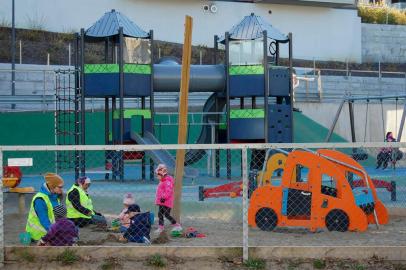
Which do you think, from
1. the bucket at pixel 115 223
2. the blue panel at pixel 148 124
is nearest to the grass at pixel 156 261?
the bucket at pixel 115 223

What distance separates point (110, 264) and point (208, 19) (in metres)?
29.9

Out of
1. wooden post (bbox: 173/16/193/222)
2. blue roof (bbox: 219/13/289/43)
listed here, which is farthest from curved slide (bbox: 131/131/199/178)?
wooden post (bbox: 173/16/193/222)

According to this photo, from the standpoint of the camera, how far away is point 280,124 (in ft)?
72.6

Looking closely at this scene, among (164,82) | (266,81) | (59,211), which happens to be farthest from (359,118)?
(59,211)

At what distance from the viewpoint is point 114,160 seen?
820 inches

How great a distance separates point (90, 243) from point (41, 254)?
1.07m

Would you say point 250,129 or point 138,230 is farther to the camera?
point 250,129

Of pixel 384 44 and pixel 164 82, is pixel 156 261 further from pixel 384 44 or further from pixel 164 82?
pixel 384 44

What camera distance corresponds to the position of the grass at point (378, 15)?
46250 millimetres

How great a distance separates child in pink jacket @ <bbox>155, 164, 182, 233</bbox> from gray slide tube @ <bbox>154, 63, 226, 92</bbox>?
9.55 metres

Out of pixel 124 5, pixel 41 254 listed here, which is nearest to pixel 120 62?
pixel 41 254

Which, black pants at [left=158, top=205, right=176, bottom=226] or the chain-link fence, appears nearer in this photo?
the chain-link fence

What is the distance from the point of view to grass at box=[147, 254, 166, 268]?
10.2 m

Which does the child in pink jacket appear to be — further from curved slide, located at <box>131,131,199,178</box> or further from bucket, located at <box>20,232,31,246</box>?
curved slide, located at <box>131,131,199,178</box>
